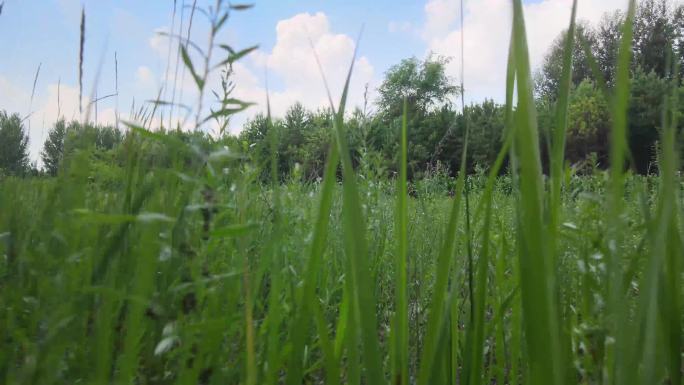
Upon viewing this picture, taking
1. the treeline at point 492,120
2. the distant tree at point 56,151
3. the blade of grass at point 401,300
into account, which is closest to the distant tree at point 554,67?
the treeline at point 492,120

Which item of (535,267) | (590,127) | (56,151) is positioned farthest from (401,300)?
(590,127)

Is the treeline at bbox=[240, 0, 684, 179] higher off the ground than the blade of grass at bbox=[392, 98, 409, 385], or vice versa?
the treeline at bbox=[240, 0, 684, 179]

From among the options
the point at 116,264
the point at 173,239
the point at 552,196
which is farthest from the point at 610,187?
the point at 116,264

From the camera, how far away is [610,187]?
21.9 inches

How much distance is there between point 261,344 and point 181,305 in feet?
0.83

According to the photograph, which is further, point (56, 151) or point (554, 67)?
point (56, 151)

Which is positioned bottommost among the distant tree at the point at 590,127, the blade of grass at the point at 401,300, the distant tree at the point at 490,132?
the blade of grass at the point at 401,300

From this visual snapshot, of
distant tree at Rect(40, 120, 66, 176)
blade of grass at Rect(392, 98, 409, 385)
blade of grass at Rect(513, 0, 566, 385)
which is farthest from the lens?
distant tree at Rect(40, 120, 66, 176)

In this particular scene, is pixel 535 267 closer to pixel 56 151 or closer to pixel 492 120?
pixel 492 120

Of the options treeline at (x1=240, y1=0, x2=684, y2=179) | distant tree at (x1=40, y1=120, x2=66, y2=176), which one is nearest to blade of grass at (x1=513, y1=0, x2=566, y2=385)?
treeline at (x1=240, y1=0, x2=684, y2=179)

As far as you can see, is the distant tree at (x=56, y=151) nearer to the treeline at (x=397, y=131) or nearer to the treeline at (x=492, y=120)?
the treeline at (x=397, y=131)

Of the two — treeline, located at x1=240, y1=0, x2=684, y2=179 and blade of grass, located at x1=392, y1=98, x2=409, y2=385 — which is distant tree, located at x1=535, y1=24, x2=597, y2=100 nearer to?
treeline, located at x1=240, y1=0, x2=684, y2=179

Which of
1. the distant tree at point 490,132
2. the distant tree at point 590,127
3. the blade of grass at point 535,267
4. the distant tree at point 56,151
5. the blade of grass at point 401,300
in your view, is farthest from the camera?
the distant tree at point 56,151

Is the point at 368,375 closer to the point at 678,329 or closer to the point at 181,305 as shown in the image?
the point at 181,305
